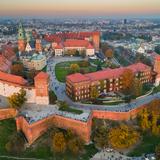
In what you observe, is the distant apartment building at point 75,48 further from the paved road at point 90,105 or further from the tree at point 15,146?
the tree at point 15,146

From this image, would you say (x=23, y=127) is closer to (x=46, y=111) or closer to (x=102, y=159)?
(x=46, y=111)

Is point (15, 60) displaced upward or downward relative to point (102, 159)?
upward

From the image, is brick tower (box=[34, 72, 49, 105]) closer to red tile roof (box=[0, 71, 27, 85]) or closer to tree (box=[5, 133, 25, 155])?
red tile roof (box=[0, 71, 27, 85])

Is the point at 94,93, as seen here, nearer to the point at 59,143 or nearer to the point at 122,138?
the point at 122,138

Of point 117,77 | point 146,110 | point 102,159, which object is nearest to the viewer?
point 102,159

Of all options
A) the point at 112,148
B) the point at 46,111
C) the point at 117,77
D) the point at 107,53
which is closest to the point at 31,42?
the point at 107,53

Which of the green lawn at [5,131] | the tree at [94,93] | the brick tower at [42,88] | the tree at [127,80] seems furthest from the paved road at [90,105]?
the green lawn at [5,131]

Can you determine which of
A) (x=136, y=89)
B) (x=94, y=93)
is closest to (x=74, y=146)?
(x=94, y=93)

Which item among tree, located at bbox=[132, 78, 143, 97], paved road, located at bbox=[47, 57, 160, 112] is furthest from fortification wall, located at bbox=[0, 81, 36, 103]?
tree, located at bbox=[132, 78, 143, 97]
